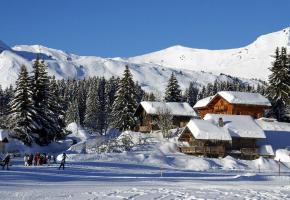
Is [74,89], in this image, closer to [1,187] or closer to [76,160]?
[76,160]

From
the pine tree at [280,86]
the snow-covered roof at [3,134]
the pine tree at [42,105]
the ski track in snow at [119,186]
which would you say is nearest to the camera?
the ski track in snow at [119,186]

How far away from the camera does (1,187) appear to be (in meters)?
30.2

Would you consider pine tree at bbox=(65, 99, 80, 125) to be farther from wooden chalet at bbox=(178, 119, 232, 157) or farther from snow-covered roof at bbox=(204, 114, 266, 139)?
wooden chalet at bbox=(178, 119, 232, 157)

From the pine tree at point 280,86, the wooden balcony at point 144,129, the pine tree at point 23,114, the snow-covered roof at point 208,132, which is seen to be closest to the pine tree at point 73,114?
the wooden balcony at point 144,129

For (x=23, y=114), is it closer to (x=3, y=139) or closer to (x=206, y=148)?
(x=3, y=139)

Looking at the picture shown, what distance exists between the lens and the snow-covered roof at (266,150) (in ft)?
222

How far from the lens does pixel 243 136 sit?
68.0 metres

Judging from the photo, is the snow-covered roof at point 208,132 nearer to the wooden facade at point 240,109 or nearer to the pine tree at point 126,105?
the pine tree at point 126,105

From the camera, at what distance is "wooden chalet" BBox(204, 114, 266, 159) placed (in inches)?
2650

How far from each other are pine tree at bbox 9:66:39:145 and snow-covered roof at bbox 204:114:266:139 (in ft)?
69.6

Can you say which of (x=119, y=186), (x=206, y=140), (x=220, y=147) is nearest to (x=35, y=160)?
(x=119, y=186)

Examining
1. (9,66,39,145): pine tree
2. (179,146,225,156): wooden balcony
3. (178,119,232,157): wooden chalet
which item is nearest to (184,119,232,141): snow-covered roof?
(178,119,232,157): wooden chalet

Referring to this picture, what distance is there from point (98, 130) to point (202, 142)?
58980mm

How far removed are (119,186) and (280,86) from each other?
5636 centimetres
